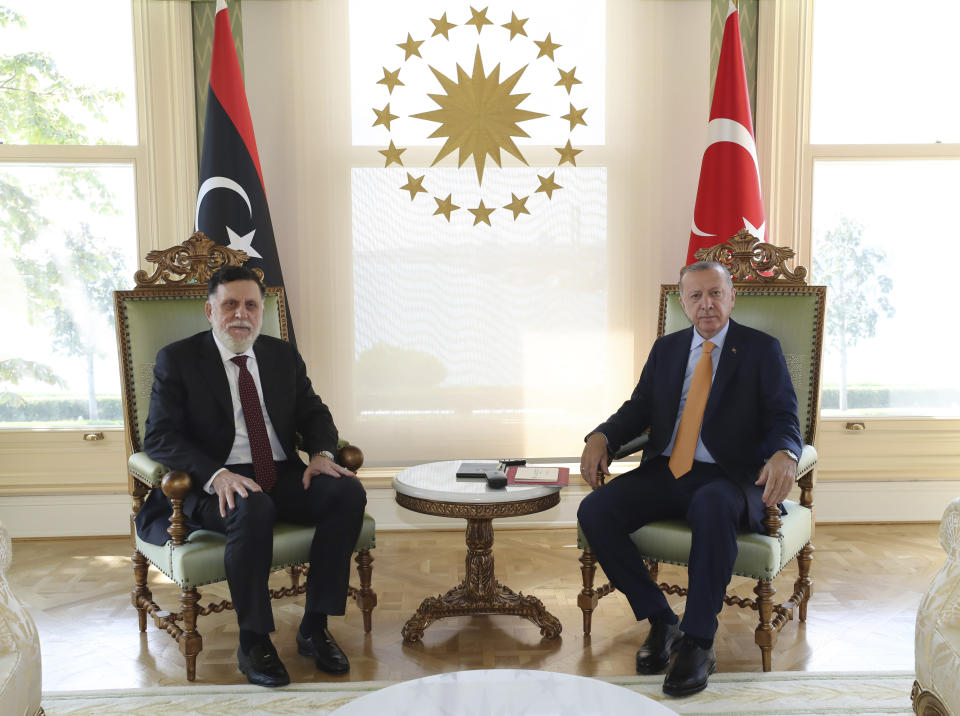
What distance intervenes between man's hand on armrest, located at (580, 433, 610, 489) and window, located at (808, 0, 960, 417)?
1.99 metres

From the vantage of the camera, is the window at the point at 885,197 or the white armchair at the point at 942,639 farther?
the window at the point at 885,197

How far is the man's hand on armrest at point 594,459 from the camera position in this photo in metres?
2.64

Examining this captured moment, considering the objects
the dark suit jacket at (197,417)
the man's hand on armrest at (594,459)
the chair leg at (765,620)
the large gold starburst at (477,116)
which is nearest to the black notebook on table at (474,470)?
the man's hand on armrest at (594,459)

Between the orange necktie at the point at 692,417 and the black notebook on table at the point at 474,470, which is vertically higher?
the orange necktie at the point at 692,417

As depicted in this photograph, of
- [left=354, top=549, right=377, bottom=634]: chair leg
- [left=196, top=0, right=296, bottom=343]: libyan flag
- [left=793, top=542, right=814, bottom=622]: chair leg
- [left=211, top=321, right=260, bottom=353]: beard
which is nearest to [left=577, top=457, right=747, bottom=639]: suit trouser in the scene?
[left=793, top=542, right=814, bottom=622]: chair leg

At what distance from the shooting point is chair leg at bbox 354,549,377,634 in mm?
2658

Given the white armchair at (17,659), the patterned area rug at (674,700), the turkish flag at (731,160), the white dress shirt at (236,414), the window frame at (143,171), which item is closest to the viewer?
the white armchair at (17,659)

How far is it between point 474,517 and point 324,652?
0.64 metres

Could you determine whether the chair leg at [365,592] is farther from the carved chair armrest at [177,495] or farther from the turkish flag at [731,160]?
Answer: the turkish flag at [731,160]

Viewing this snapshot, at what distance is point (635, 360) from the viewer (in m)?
3.92

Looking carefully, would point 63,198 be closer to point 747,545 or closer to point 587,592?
point 587,592

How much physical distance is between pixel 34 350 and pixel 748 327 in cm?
343

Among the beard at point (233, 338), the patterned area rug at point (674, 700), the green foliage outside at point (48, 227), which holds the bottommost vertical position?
the patterned area rug at point (674, 700)

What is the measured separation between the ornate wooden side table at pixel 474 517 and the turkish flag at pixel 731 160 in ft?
5.46
